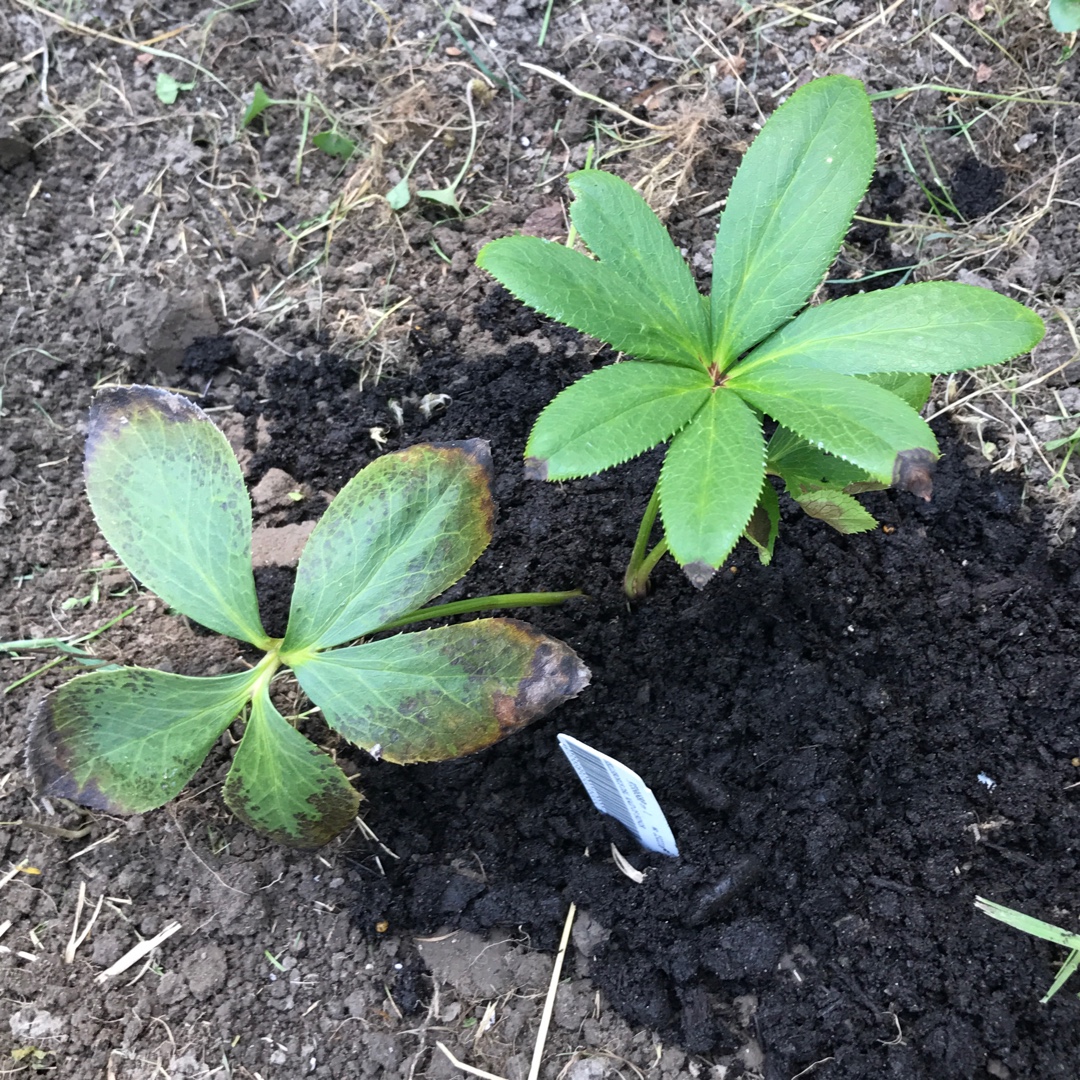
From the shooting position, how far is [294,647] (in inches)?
52.7

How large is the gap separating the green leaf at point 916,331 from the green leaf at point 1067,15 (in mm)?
1111

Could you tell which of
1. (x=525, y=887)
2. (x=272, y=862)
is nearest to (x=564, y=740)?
(x=525, y=887)

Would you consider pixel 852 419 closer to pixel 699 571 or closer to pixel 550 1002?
pixel 699 571

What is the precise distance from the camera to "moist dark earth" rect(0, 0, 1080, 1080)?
1378 millimetres

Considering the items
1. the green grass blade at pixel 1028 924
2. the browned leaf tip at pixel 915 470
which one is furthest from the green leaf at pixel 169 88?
the green grass blade at pixel 1028 924

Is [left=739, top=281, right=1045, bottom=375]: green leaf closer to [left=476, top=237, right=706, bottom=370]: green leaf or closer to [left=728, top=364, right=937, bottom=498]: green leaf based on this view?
[left=728, top=364, right=937, bottom=498]: green leaf

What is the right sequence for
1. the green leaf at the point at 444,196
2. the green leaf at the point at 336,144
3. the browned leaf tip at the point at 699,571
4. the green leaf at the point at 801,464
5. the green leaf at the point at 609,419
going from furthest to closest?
1. the green leaf at the point at 336,144
2. the green leaf at the point at 444,196
3. the green leaf at the point at 801,464
4. the green leaf at the point at 609,419
5. the browned leaf tip at the point at 699,571

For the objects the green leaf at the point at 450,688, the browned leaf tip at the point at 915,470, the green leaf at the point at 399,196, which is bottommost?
the green leaf at the point at 450,688

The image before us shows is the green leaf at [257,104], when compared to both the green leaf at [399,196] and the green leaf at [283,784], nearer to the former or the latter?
the green leaf at [399,196]

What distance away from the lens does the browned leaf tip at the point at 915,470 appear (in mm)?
970

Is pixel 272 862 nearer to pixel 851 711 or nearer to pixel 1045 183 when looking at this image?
pixel 851 711

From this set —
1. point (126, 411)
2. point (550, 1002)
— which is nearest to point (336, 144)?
point (126, 411)

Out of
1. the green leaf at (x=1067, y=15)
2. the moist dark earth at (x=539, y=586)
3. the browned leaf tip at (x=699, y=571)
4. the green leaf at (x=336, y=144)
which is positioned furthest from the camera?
the green leaf at (x=336, y=144)

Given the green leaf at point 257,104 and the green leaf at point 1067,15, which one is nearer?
the green leaf at point 1067,15
